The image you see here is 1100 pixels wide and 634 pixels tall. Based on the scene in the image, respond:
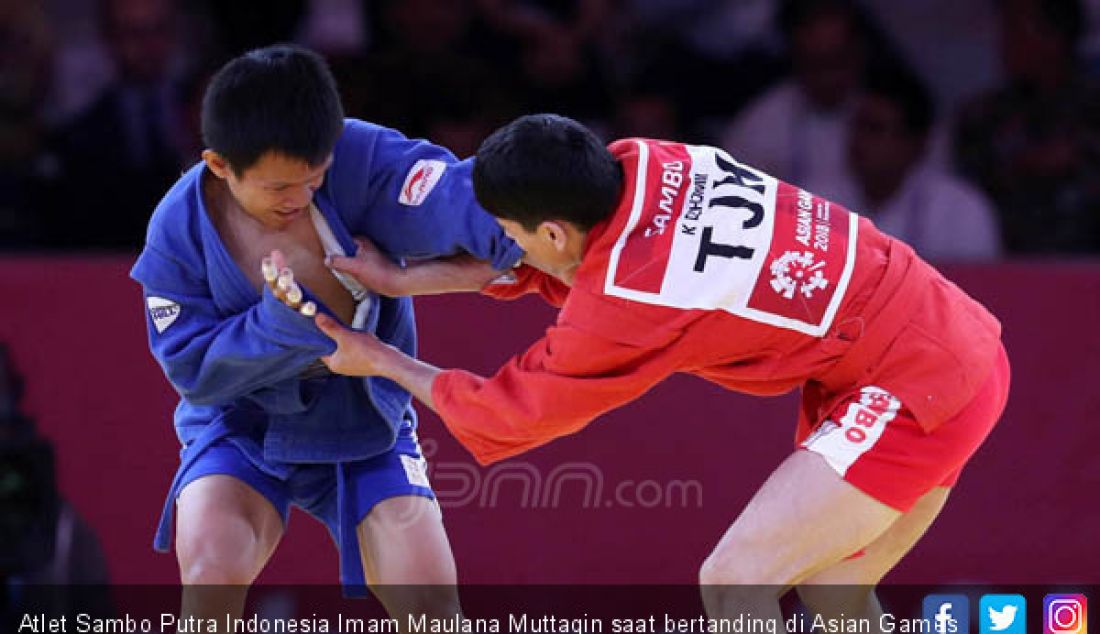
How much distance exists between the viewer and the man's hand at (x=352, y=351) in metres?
3.59

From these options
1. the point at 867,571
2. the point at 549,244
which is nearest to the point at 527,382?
the point at 549,244

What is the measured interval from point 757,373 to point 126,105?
3.45m

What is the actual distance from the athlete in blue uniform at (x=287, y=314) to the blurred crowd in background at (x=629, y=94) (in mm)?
2321

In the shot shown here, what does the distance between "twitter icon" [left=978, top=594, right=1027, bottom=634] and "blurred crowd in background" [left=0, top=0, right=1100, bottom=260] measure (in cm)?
141

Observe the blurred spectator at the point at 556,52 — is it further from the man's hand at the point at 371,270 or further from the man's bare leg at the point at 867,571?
the man's bare leg at the point at 867,571

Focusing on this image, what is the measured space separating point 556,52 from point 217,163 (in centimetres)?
307

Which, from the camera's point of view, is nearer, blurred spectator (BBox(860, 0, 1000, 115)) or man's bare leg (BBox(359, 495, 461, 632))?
man's bare leg (BBox(359, 495, 461, 632))

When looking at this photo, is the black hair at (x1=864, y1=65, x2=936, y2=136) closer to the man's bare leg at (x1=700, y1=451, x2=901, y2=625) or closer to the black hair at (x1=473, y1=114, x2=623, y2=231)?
the man's bare leg at (x1=700, y1=451, x2=901, y2=625)

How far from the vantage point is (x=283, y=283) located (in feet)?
11.5

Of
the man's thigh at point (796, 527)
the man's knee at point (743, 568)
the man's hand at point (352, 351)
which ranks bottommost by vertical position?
the man's knee at point (743, 568)

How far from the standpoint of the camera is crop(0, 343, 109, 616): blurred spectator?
476 cm

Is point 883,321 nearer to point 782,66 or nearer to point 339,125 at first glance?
point 339,125

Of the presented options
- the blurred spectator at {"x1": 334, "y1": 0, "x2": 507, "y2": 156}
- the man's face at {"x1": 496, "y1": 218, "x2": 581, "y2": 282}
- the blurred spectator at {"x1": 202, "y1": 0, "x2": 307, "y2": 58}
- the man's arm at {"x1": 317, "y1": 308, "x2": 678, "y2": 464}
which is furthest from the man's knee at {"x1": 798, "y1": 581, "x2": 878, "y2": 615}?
the blurred spectator at {"x1": 202, "y1": 0, "x2": 307, "y2": 58}

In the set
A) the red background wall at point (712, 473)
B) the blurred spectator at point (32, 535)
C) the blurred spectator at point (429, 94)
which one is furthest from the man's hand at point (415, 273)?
the blurred spectator at point (429, 94)
